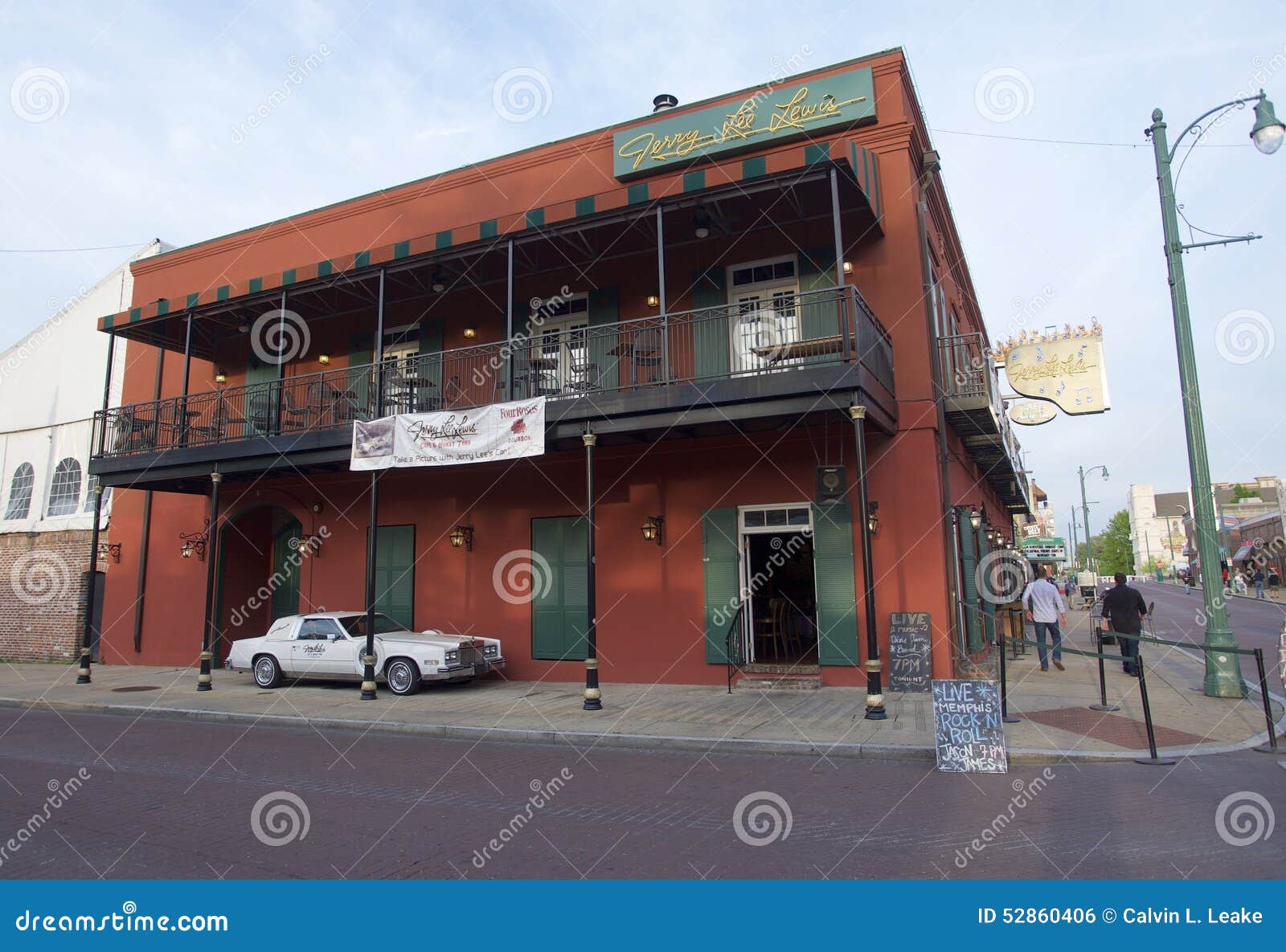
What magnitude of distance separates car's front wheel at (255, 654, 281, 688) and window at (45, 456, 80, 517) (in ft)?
33.4

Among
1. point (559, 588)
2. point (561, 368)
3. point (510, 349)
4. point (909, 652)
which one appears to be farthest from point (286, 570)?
point (909, 652)

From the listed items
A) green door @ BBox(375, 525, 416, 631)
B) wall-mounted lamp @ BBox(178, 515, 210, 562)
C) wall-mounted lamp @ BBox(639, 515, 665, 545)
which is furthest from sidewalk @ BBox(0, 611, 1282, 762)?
wall-mounted lamp @ BBox(178, 515, 210, 562)

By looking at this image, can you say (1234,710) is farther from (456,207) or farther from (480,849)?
(456,207)

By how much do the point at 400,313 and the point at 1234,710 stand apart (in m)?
15.0

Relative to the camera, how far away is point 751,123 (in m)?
13.7

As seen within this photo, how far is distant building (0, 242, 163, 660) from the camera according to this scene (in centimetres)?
1981

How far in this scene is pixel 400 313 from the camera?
16.5 metres

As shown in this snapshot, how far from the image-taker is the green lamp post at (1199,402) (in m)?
10.6

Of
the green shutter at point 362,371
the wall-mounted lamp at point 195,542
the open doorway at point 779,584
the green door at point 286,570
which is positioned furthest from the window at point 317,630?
the open doorway at point 779,584

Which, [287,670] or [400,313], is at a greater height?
[400,313]

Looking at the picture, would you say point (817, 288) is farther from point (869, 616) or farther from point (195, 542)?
point (195, 542)

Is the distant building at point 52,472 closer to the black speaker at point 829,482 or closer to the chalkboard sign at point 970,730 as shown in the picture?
the black speaker at point 829,482

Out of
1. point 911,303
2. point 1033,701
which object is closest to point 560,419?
point 911,303

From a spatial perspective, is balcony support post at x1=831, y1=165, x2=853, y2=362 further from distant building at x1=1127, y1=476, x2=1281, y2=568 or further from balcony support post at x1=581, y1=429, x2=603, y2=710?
distant building at x1=1127, y1=476, x2=1281, y2=568
